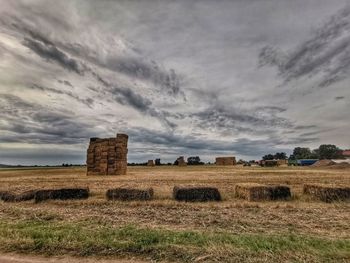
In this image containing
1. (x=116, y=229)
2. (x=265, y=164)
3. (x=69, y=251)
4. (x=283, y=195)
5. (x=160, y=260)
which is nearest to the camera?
(x=160, y=260)

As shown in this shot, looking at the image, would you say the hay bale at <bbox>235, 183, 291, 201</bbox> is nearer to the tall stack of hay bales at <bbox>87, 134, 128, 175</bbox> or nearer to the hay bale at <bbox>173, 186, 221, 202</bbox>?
the hay bale at <bbox>173, 186, 221, 202</bbox>

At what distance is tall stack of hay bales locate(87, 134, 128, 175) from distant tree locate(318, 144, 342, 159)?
116255 mm

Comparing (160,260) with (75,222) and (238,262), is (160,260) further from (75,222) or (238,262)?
(75,222)

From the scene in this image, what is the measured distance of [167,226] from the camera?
6.63 m

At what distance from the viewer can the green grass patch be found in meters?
4.71

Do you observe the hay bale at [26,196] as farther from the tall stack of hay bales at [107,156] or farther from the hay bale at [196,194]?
the tall stack of hay bales at [107,156]

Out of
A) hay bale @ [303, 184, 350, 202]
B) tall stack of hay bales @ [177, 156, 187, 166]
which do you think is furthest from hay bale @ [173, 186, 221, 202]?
tall stack of hay bales @ [177, 156, 187, 166]

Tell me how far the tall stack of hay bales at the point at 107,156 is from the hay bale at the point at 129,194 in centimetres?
2077

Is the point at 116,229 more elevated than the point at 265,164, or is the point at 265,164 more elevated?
the point at 265,164

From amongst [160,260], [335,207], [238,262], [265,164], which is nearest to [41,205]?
[160,260]

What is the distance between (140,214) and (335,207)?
5886 mm

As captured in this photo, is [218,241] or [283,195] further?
[283,195]

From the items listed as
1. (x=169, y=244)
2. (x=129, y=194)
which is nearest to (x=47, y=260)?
(x=169, y=244)

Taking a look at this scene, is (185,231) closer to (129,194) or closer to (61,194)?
(129,194)
